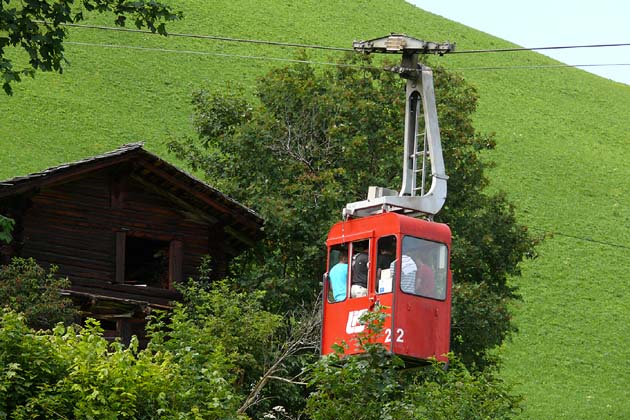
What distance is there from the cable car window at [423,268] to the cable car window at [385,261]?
0.17 meters

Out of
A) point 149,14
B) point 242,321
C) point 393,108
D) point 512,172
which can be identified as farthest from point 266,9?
point 149,14

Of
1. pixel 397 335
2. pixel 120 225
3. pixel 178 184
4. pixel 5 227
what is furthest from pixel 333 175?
pixel 5 227

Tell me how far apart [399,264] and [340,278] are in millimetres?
1440

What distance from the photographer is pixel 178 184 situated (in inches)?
1206

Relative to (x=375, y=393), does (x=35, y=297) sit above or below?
above

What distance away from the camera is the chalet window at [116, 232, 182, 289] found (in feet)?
99.2

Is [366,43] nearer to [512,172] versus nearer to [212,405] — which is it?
[212,405]

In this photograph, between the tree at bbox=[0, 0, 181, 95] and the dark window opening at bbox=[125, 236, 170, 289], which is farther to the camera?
the dark window opening at bbox=[125, 236, 170, 289]

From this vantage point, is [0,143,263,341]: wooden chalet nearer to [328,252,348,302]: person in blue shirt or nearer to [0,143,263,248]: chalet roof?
[0,143,263,248]: chalet roof

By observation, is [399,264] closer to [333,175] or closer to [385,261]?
[385,261]

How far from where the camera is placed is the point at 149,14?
18016mm

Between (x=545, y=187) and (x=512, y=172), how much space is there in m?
1.95

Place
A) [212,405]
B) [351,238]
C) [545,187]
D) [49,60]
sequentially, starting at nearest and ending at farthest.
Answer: [212,405]
[49,60]
[351,238]
[545,187]

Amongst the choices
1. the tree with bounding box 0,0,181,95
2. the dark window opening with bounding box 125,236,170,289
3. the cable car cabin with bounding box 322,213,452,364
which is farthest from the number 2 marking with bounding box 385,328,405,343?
the dark window opening with bounding box 125,236,170,289
